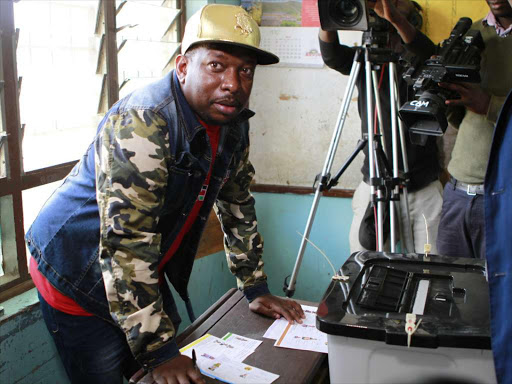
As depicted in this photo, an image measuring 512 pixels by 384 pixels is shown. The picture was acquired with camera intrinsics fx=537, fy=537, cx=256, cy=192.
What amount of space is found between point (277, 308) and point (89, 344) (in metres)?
0.48

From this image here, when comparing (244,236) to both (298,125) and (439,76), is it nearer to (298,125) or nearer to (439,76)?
(439,76)

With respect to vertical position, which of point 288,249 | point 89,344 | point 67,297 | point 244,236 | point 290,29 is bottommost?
point 288,249

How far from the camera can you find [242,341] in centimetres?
129

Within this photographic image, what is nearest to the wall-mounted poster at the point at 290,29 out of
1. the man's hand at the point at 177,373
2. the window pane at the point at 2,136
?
the window pane at the point at 2,136

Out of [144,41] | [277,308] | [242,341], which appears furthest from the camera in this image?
[144,41]

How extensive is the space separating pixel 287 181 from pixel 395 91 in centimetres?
96

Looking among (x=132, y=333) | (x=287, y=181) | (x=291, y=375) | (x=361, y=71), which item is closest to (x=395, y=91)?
(x=361, y=71)

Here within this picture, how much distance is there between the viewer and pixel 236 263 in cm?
148

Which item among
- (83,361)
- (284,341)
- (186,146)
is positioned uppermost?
(186,146)

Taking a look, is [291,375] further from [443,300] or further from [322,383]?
[443,300]

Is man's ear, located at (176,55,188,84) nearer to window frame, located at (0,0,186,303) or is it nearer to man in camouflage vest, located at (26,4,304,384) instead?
man in camouflage vest, located at (26,4,304,384)

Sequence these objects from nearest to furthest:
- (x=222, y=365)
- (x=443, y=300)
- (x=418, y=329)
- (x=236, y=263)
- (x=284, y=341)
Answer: (x=418, y=329) < (x=443, y=300) < (x=222, y=365) < (x=284, y=341) < (x=236, y=263)

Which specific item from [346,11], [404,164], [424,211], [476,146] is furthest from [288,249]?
[346,11]

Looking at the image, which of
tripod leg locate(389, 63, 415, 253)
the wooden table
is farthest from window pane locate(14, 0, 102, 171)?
tripod leg locate(389, 63, 415, 253)
